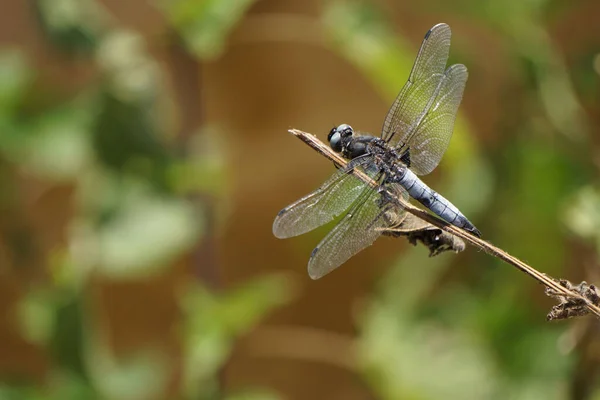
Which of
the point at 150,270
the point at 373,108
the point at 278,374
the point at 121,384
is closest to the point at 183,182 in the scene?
the point at 150,270

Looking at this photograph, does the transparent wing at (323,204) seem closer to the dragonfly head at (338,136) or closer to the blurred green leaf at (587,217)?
the dragonfly head at (338,136)

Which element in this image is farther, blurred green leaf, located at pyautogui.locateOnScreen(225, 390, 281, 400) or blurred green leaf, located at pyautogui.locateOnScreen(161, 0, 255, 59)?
blurred green leaf, located at pyautogui.locateOnScreen(225, 390, 281, 400)

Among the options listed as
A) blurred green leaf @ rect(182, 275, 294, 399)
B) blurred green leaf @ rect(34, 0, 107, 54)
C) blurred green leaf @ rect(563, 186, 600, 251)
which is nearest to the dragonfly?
blurred green leaf @ rect(563, 186, 600, 251)

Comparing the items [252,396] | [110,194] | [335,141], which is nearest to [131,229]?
[110,194]

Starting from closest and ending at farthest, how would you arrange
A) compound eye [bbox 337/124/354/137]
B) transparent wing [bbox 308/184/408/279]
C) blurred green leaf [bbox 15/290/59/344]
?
transparent wing [bbox 308/184/408/279], compound eye [bbox 337/124/354/137], blurred green leaf [bbox 15/290/59/344]

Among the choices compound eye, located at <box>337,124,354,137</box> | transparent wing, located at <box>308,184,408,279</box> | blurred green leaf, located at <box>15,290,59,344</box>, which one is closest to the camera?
transparent wing, located at <box>308,184,408,279</box>

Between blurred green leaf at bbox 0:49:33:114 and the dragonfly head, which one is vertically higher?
blurred green leaf at bbox 0:49:33:114

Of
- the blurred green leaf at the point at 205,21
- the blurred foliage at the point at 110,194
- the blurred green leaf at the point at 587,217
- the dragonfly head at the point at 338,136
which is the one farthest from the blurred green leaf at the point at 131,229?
the blurred green leaf at the point at 587,217

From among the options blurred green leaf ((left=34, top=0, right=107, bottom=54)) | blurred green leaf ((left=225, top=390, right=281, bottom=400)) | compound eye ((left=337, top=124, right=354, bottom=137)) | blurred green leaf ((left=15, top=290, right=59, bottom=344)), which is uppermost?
blurred green leaf ((left=34, top=0, right=107, bottom=54))

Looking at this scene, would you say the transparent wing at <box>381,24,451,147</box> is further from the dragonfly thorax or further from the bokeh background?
the bokeh background
